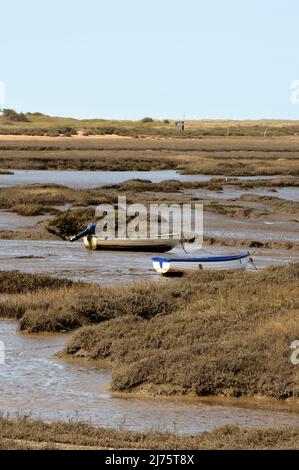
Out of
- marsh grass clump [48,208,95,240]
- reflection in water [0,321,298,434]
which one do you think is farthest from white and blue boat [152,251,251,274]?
marsh grass clump [48,208,95,240]

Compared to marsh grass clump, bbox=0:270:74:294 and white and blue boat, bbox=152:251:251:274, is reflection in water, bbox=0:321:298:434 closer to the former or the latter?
marsh grass clump, bbox=0:270:74:294

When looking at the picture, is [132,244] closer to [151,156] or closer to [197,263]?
[197,263]

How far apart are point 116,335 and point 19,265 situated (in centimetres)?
1263

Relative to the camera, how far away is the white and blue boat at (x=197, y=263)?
86.1 ft

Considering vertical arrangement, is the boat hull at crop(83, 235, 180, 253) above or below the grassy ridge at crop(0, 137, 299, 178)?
above

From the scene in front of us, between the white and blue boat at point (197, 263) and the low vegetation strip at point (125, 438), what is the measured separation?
1341cm

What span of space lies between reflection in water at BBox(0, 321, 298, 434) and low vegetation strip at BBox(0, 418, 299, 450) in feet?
3.54

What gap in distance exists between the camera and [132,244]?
3375 centimetres

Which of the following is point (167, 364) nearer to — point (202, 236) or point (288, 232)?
point (202, 236)

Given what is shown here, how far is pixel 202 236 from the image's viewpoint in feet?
122

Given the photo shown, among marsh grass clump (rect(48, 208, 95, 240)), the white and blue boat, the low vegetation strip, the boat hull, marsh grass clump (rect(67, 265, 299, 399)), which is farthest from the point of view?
marsh grass clump (rect(48, 208, 95, 240))

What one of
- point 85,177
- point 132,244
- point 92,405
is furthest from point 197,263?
point 85,177

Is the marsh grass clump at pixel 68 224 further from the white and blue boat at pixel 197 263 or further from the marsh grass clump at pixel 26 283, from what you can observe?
the marsh grass clump at pixel 26 283

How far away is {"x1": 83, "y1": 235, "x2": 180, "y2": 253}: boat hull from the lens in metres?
33.6
